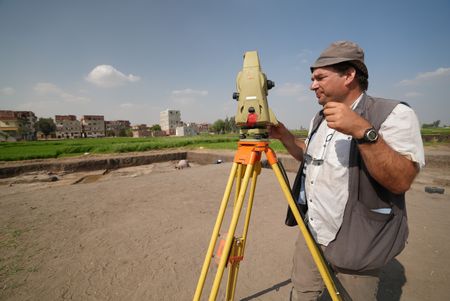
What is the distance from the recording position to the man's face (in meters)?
1.32

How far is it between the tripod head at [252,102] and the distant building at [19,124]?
217ft

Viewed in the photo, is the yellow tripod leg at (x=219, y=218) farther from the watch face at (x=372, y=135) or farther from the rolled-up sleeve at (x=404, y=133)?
the rolled-up sleeve at (x=404, y=133)

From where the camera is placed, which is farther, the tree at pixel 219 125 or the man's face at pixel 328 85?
the tree at pixel 219 125

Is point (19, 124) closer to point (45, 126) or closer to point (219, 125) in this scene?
point (45, 126)

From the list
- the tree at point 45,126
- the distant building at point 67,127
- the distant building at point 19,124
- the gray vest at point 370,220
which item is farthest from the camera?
the distant building at point 67,127

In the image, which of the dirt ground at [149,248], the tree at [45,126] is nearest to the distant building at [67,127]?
the tree at [45,126]

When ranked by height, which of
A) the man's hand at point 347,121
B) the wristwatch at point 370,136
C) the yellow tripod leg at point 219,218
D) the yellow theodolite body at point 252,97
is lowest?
the yellow tripod leg at point 219,218

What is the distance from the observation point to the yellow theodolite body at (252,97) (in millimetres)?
1364

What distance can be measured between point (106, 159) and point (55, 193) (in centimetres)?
983

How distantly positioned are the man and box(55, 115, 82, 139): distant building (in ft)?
293

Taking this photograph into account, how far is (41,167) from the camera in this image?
13.1 m

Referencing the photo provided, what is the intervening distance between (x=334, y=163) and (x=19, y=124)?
8308 centimetres

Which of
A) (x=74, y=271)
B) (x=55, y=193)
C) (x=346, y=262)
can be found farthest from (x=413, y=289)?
(x=55, y=193)

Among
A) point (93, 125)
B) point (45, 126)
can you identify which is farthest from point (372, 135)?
point (93, 125)
